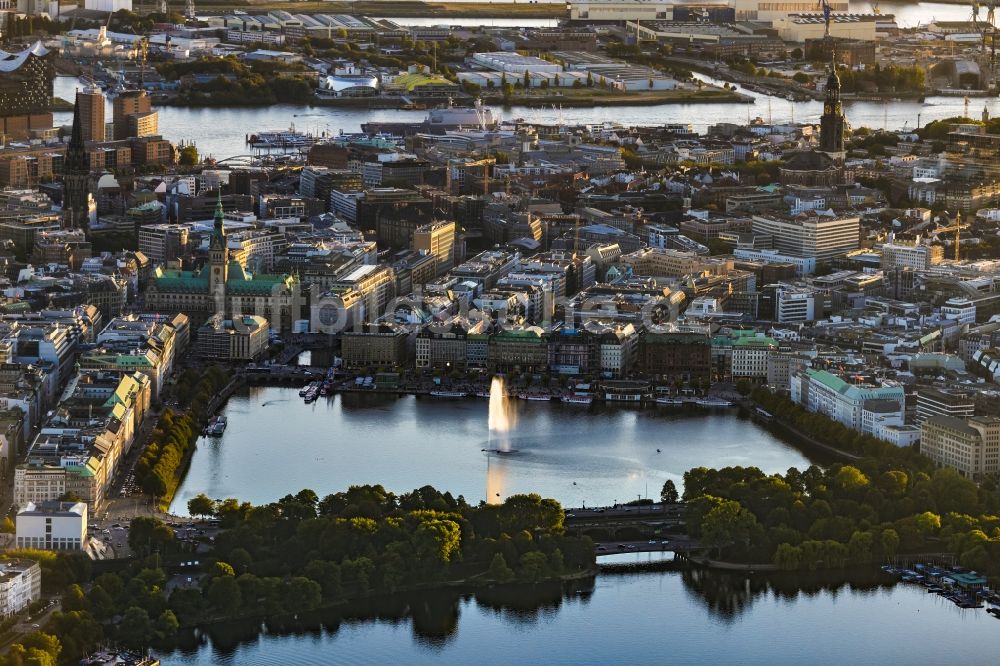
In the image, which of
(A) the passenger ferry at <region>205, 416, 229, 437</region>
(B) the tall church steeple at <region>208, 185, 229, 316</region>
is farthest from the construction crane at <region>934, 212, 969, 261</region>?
(A) the passenger ferry at <region>205, 416, 229, 437</region>

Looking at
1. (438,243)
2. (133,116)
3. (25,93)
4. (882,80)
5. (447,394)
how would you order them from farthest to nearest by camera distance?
1. (882,80)
2. (25,93)
3. (133,116)
4. (438,243)
5. (447,394)

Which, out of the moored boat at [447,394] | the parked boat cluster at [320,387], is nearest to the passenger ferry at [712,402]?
the moored boat at [447,394]

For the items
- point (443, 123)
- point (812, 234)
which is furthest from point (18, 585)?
point (443, 123)

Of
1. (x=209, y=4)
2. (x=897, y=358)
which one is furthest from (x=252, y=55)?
(x=897, y=358)

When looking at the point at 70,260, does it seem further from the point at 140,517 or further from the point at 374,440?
the point at 140,517

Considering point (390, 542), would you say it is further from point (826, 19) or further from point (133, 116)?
point (826, 19)

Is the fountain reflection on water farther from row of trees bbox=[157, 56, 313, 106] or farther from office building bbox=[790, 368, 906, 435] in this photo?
row of trees bbox=[157, 56, 313, 106]

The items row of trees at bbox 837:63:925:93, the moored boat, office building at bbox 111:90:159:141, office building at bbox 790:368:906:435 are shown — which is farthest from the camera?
row of trees at bbox 837:63:925:93
